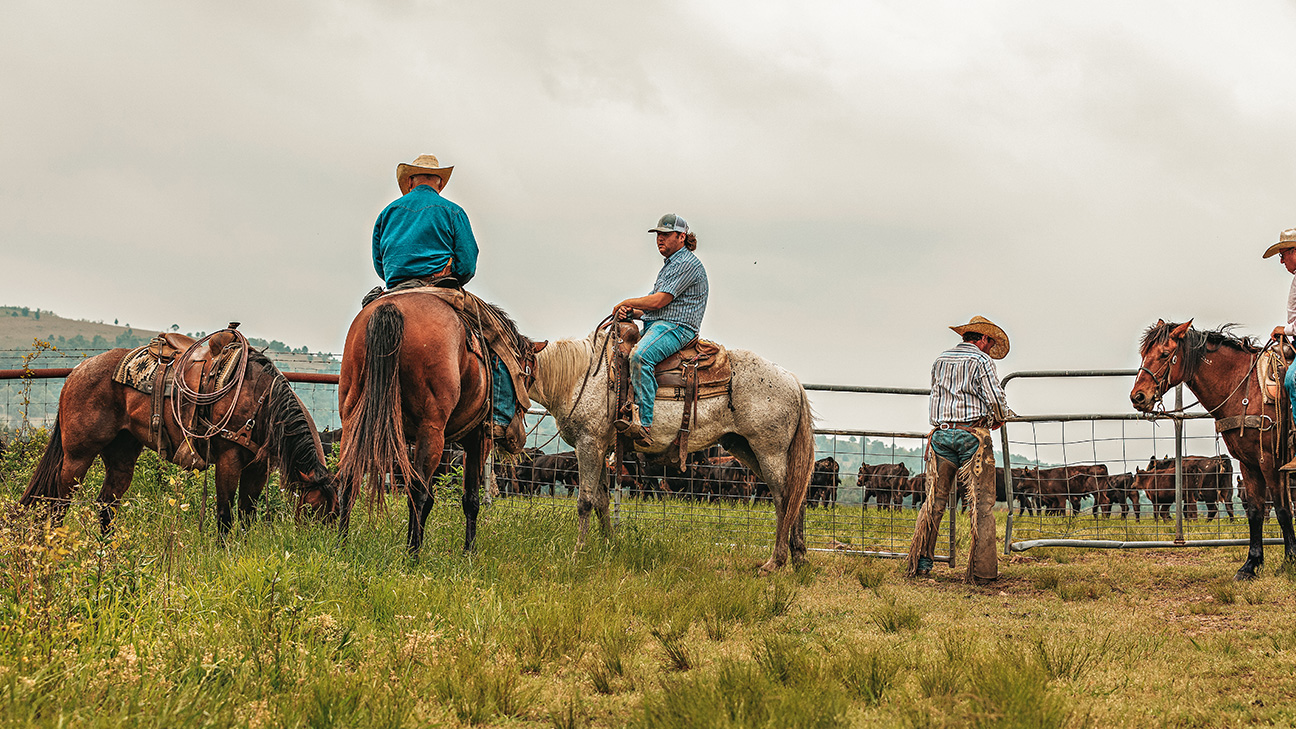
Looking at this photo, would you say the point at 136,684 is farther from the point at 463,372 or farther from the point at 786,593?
the point at 786,593

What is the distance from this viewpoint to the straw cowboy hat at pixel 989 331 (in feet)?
24.6

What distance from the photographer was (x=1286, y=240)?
A: 7543mm

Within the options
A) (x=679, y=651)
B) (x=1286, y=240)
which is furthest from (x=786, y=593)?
(x=1286, y=240)

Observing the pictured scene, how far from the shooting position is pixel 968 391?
24.0ft

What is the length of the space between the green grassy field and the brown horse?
1.32 feet

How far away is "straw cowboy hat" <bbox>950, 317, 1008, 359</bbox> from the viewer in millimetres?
7484

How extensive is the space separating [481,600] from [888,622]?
87.8 inches

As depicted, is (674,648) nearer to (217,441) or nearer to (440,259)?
(440,259)

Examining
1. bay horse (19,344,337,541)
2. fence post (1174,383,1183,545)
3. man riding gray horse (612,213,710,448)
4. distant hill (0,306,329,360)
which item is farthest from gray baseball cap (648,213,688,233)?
distant hill (0,306,329,360)

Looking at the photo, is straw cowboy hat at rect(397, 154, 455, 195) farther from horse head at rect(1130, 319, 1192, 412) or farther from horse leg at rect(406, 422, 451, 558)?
horse head at rect(1130, 319, 1192, 412)

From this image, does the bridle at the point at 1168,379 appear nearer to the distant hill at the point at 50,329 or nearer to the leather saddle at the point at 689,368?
the leather saddle at the point at 689,368

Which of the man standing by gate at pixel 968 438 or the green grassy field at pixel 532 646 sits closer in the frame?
the green grassy field at pixel 532 646

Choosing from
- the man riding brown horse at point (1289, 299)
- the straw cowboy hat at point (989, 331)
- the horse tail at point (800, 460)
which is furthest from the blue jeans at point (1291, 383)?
the horse tail at point (800, 460)

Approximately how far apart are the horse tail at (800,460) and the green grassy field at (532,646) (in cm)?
164
